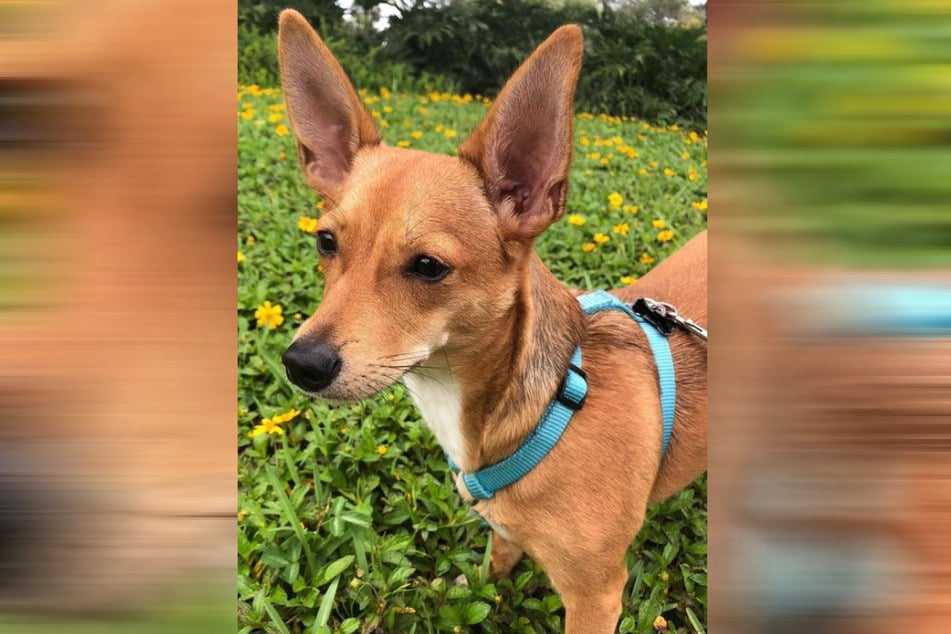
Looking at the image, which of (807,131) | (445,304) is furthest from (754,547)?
(445,304)

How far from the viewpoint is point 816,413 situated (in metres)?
0.52

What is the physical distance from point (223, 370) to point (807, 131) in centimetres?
63

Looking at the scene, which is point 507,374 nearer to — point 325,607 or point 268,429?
point 325,607

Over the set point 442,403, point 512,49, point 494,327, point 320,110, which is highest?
point 512,49

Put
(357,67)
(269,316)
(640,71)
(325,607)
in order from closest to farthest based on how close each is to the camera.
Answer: (325,607)
(269,316)
(640,71)
(357,67)

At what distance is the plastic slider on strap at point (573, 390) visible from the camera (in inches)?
70.1

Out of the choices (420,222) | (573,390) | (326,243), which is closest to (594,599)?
(573,390)

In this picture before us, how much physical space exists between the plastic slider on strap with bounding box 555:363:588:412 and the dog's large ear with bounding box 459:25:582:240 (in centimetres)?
45

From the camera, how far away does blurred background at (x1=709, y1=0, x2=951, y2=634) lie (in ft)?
1.54

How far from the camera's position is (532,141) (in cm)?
167

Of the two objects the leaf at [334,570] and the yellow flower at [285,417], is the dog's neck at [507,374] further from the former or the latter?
the yellow flower at [285,417]

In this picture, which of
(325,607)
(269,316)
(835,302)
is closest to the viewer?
(835,302)

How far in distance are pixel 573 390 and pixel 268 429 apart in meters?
1.47

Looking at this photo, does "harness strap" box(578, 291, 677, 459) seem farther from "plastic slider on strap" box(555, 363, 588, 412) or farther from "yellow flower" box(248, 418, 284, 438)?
"yellow flower" box(248, 418, 284, 438)
